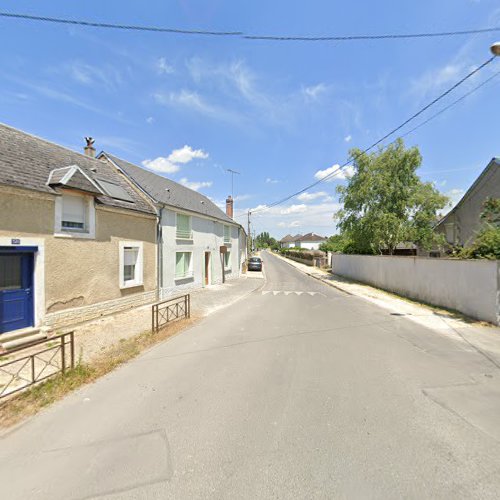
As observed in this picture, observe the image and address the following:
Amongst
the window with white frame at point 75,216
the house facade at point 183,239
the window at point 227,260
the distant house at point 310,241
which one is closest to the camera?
A: the window with white frame at point 75,216

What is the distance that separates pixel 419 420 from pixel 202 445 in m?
2.76

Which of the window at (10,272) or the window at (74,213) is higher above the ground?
the window at (74,213)

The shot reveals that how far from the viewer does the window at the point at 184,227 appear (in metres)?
15.4

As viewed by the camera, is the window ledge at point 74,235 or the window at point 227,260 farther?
the window at point 227,260

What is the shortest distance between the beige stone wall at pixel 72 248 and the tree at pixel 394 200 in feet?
51.3

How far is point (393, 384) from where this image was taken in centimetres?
444

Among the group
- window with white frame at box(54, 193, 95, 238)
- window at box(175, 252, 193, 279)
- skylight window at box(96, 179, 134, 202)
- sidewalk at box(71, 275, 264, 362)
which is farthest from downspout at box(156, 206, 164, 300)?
window with white frame at box(54, 193, 95, 238)

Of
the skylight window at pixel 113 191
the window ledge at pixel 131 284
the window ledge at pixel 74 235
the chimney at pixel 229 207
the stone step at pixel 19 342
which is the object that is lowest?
the stone step at pixel 19 342

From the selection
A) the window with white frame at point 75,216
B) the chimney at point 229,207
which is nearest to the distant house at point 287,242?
the chimney at point 229,207

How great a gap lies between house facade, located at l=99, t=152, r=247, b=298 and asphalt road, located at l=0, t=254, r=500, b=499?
332 inches

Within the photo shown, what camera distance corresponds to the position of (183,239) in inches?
612

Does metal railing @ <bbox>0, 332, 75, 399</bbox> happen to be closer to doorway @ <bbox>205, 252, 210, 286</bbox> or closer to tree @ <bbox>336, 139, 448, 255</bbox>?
doorway @ <bbox>205, 252, 210, 286</bbox>

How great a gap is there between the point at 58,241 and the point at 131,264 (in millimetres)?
3565

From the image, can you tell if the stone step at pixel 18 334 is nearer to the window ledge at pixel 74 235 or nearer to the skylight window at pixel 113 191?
the window ledge at pixel 74 235
